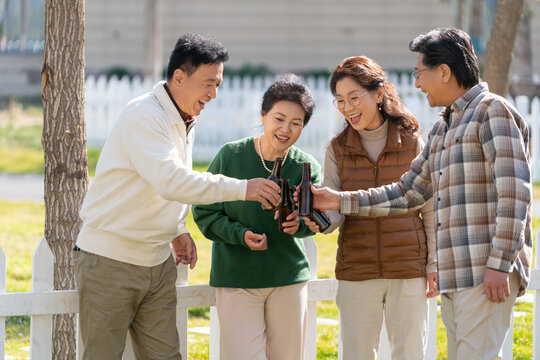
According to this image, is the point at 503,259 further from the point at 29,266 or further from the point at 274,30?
the point at 274,30

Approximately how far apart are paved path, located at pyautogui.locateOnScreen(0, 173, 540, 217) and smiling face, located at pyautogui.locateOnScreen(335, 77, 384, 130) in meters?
7.49

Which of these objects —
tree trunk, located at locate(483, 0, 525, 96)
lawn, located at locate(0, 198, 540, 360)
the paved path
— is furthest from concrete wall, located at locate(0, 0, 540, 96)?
tree trunk, located at locate(483, 0, 525, 96)

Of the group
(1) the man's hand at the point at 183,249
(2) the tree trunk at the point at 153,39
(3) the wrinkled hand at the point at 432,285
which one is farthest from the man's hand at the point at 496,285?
(2) the tree trunk at the point at 153,39

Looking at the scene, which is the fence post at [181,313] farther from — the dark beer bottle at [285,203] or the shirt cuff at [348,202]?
the shirt cuff at [348,202]

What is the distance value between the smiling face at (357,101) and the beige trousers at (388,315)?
2.74 feet

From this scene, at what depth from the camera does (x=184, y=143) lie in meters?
3.88

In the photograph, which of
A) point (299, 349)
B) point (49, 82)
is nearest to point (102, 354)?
point (299, 349)

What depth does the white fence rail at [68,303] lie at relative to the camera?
395 centimetres

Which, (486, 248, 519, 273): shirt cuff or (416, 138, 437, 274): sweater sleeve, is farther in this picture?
(416, 138, 437, 274): sweater sleeve

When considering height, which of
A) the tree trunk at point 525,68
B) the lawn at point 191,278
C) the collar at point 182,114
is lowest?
the lawn at point 191,278

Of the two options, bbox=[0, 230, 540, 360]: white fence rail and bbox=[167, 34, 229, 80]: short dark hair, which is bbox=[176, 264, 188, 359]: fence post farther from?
bbox=[167, 34, 229, 80]: short dark hair

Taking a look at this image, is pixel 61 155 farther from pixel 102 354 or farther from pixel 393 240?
pixel 393 240

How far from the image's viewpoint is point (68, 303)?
3986 millimetres

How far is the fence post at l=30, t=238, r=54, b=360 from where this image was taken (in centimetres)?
394
